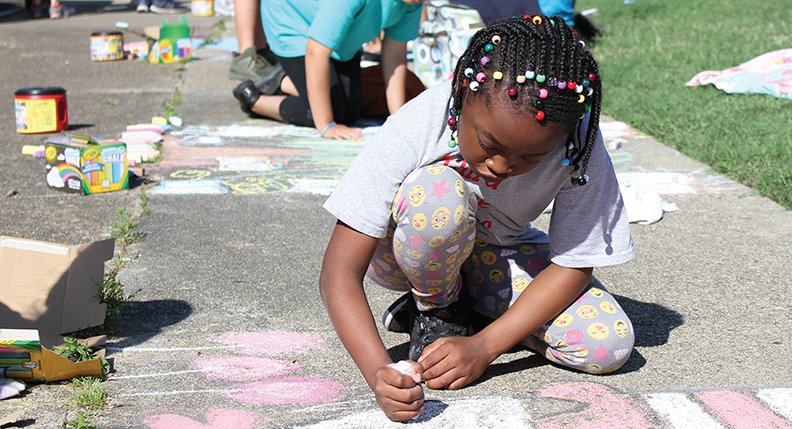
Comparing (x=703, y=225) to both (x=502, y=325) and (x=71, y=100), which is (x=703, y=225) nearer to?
(x=502, y=325)

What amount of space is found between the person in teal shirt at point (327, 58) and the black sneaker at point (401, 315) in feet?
7.83

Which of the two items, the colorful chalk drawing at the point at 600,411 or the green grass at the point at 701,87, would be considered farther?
the green grass at the point at 701,87

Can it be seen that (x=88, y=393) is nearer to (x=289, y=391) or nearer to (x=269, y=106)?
(x=289, y=391)

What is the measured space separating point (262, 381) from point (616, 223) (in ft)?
2.87

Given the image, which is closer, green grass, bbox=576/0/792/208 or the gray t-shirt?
the gray t-shirt

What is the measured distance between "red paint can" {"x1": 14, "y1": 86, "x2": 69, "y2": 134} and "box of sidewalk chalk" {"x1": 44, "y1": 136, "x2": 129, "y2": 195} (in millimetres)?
1107

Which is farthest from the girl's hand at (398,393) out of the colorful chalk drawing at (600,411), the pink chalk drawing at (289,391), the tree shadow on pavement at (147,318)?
the tree shadow on pavement at (147,318)

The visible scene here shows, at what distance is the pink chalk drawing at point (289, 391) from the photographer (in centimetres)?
220

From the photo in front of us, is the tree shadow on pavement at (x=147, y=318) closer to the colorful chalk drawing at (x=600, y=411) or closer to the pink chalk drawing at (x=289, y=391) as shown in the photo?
the pink chalk drawing at (x=289, y=391)

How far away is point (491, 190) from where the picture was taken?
2.33 metres

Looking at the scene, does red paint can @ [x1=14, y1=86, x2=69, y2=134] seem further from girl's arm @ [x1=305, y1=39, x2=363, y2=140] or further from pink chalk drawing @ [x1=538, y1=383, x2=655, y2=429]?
pink chalk drawing @ [x1=538, y1=383, x2=655, y2=429]

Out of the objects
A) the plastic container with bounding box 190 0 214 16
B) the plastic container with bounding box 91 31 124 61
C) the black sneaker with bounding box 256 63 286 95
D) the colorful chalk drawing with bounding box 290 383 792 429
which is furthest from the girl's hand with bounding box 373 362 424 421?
the plastic container with bounding box 190 0 214 16

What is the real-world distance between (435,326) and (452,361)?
276mm

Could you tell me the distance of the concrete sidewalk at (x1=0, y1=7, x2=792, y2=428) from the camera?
2.15m
